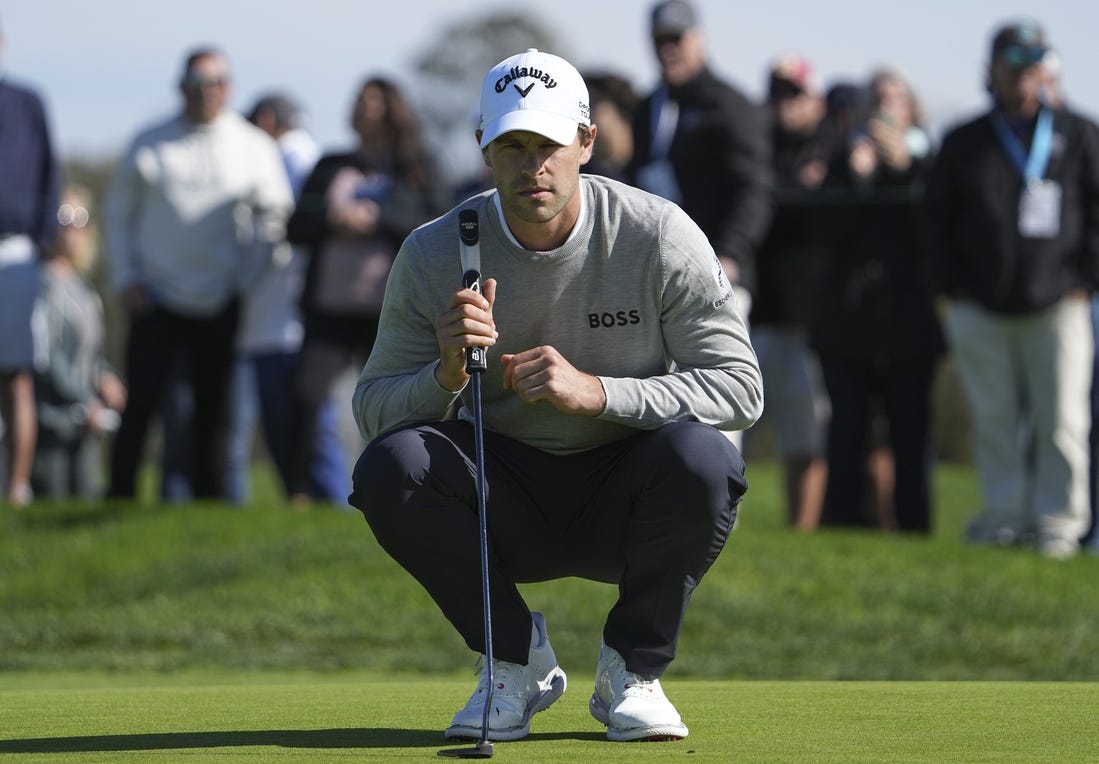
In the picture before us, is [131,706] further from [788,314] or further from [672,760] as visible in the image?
[788,314]

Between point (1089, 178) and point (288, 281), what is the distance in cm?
458

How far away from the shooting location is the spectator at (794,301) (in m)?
11.1

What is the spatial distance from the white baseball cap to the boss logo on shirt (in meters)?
0.47

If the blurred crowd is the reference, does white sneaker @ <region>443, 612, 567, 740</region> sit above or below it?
below

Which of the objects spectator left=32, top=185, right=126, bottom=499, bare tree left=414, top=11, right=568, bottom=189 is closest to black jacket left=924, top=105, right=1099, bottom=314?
spectator left=32, top=185, right=126, bottom=499

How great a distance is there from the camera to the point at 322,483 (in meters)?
11.4

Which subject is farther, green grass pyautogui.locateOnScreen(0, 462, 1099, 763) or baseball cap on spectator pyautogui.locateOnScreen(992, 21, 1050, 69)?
baseball cap on spectator pyautogui.locateOnScreen(992, 21, 1050, 69)

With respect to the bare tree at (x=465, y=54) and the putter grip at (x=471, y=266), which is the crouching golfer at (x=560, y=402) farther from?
the bare tree at (x=465, y=54)

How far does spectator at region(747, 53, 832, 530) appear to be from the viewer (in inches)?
436

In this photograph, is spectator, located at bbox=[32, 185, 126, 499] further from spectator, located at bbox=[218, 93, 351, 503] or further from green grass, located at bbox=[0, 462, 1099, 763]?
green grass, located at bbox=[0, 462, 1099, 763]

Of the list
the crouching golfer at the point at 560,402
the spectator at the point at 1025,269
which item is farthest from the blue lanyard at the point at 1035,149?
the crouching golfer at the point at 560,402

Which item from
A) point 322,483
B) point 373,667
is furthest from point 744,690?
point 322,483

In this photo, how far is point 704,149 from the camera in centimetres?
992

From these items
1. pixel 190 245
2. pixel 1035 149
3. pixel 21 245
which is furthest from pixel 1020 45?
pixel 21 245
